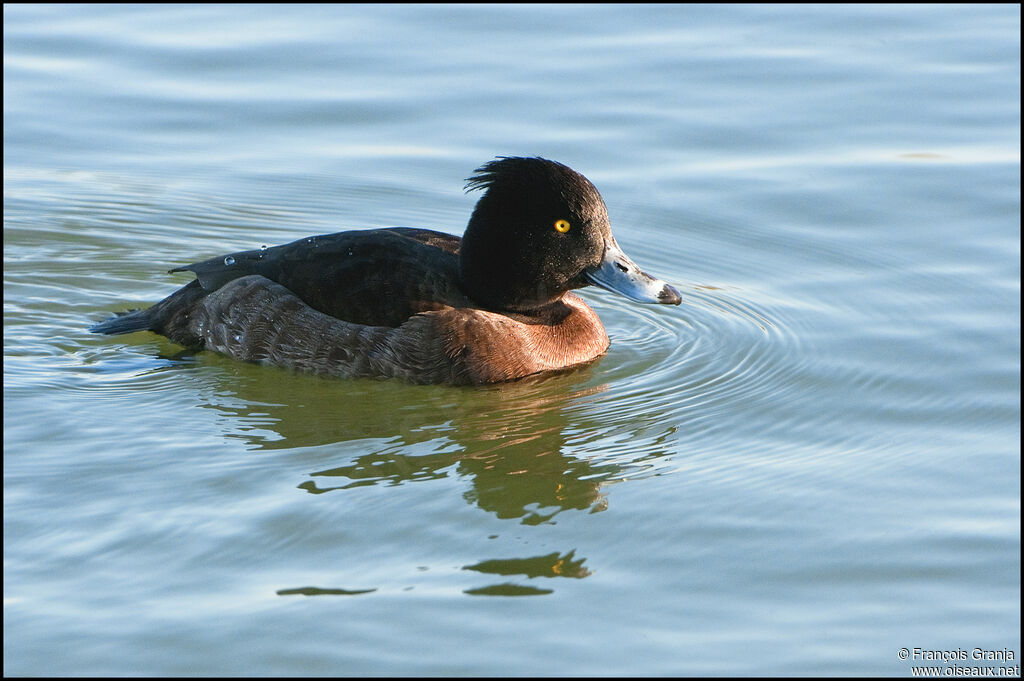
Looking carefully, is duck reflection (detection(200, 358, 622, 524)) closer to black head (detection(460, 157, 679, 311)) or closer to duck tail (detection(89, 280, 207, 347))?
black head (detection(460, 157, 679, 311))

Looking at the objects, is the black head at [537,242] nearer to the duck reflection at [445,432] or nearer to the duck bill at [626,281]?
the duck bill at [626,281]

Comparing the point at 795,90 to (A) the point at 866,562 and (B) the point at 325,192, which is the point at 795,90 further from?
(A) the point at 866,562

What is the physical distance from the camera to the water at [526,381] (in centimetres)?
527

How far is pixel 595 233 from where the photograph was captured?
7.83 meters

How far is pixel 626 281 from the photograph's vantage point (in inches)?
313

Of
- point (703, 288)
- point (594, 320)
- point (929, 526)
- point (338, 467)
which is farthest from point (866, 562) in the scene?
point (703, 288)

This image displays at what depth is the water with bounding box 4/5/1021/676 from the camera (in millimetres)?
5266

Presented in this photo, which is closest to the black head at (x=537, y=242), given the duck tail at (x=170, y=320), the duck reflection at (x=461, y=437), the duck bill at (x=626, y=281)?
the duck bill at (x=626, y=281)

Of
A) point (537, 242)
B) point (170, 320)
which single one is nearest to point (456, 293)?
point (537, 242)

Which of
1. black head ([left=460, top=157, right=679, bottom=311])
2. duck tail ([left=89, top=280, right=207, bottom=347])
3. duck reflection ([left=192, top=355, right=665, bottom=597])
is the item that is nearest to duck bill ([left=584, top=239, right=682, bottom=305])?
black head ([left=460, top=157, right=679, bottom=311])

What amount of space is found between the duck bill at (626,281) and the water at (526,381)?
1.26ft

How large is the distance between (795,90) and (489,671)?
7634 mm

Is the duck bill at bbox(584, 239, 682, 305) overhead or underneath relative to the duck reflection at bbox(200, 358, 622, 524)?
overhead

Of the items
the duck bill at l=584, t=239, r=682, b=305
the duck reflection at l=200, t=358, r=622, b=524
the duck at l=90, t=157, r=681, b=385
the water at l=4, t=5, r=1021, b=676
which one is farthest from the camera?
the duck bill at l=584, t=239, r=682, b=305
